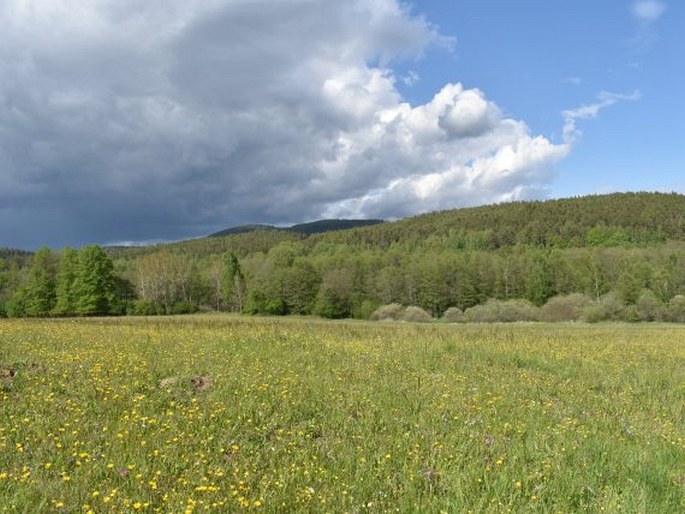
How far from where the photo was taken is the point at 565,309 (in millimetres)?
80938

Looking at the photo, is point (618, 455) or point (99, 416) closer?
point (618, 455)

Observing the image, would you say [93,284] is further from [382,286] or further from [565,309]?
[565,309]

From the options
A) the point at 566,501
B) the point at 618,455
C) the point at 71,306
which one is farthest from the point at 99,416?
the point at 71,306

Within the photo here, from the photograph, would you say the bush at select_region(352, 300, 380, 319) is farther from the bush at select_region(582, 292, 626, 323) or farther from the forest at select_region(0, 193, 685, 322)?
the bush at select_region(582, 292, 626, 323)

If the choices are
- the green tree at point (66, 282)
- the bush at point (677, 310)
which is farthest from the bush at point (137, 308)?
the bush at point (677, 310)

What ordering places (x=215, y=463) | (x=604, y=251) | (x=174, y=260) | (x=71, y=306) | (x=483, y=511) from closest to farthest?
(x=483, y=511)
(x=215, y=463)
(x=71, y=306)
(x=604, y=251)
(x=174, y=260)

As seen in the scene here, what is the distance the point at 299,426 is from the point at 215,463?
1.83 metres

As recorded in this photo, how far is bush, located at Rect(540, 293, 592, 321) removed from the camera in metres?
79.0

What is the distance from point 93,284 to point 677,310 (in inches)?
→ 3577

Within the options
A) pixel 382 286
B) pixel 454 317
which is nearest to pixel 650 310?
pixel 454 317

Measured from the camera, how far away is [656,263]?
362 feet

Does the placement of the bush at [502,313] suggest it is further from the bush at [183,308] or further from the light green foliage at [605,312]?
the bush at [183,308]

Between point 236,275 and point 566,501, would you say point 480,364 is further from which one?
point 236,275

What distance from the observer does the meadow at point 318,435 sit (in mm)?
5879
